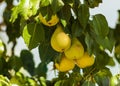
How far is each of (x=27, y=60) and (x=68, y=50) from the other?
863mm

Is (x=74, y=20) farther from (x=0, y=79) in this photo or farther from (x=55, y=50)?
(x=0, y=79)

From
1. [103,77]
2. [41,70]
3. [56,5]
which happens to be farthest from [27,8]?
[41,70]

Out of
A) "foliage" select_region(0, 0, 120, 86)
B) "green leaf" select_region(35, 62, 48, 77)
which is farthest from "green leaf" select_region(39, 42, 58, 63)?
"green leaf" select_region(35, 62, 48, 77)

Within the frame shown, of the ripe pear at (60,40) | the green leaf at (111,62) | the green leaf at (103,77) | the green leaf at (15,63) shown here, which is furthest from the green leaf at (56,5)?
the green leaf at (15,63)

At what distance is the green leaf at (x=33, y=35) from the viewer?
5.45 feet

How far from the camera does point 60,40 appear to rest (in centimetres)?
162

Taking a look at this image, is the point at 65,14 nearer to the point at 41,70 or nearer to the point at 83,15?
the point at 83,15

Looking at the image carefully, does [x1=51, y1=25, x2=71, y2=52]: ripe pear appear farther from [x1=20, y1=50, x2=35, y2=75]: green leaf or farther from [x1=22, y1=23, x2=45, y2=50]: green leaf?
[x1=20, y1=50, x2=35, y2=75]: green leaf

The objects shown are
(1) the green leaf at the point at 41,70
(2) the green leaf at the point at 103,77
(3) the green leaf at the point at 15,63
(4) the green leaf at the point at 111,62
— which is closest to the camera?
(2) the green leaf at the point at 103,77

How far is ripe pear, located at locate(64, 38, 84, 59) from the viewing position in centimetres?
166

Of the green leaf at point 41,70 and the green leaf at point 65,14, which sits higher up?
the green leaf at point 65,14

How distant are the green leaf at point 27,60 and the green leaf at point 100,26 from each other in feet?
2.71

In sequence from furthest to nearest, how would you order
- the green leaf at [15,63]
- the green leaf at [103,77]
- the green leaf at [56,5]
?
→ the green leaf at [15,63]
the green leaf at [103,77]
the green leaf at [56,5]

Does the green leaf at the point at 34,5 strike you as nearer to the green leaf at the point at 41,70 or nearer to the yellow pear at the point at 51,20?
the yellow pear at the point at 51,20
